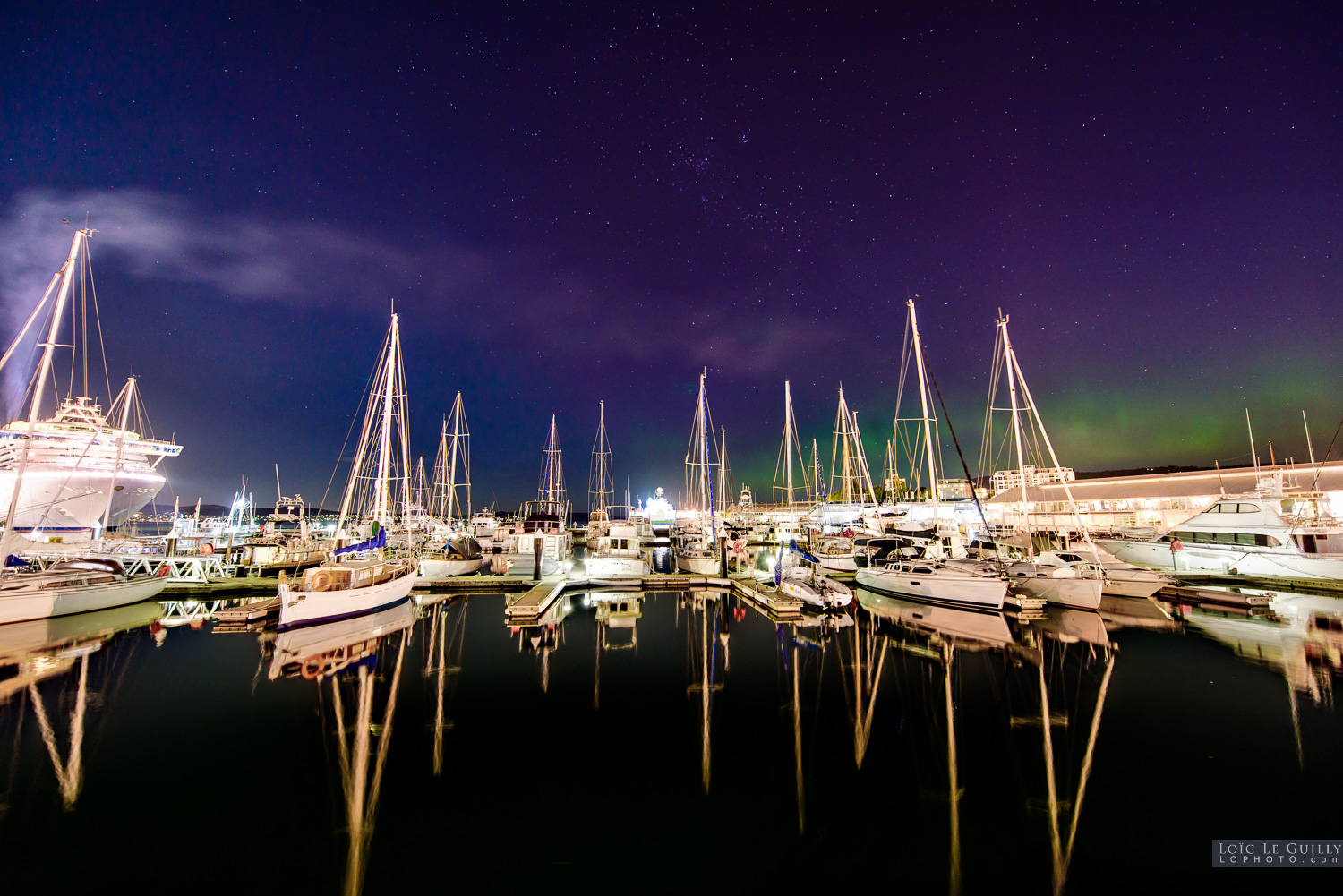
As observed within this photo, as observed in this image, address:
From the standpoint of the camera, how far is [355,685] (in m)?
15.9

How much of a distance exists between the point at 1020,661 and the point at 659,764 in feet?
48.9

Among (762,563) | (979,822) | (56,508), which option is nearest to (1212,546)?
(762,563)

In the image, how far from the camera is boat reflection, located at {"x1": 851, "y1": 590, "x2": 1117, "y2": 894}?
933cm

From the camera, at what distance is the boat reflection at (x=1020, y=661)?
30.6ft

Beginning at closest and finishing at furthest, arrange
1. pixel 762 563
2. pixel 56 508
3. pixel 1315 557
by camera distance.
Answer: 1. pixel 1315 557
2. pixel 56 508
3. pixel 762 563

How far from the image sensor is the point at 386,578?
26.7 m

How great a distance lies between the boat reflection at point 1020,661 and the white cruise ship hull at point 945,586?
26.8 inches

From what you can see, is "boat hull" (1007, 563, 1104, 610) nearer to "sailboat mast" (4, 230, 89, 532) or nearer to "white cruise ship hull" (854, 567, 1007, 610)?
"white cruise ship hull" (854, 567, 1007, 610)

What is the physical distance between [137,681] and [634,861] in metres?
18.6

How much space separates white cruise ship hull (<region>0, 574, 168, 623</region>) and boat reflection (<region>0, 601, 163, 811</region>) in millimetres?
403

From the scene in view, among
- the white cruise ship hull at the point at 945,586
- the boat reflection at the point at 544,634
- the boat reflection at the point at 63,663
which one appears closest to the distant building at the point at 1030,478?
the white cruise ship hull at the point at 945,586

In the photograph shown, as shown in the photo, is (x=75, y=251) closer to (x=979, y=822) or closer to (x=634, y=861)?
(x=634, y=861)

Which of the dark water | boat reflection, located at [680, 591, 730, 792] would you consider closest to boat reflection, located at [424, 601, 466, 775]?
the dark water

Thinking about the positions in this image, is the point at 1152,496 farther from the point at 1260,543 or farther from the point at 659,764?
the point at 659,764
